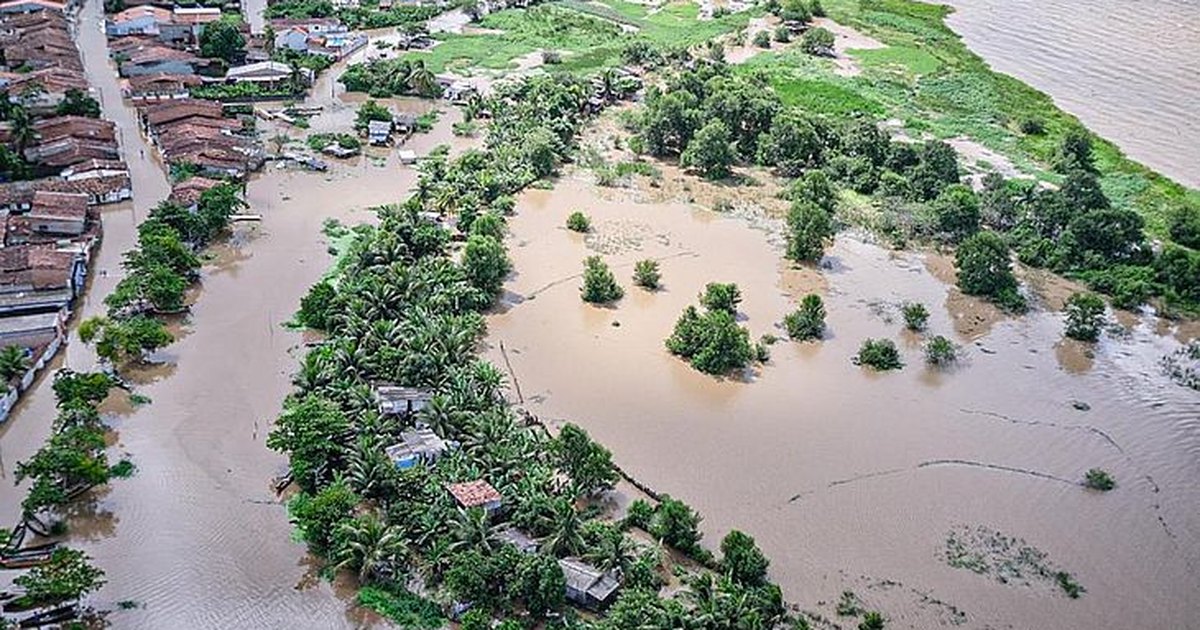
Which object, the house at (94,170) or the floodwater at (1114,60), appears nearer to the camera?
the house at (94,170)

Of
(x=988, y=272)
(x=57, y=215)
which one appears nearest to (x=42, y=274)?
(x=57, y=215)

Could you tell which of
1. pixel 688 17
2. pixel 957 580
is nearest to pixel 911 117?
pixel 688 17

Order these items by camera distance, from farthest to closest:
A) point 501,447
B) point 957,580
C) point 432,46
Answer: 1. point 432,46
2. point 501,447
3. point 957,580

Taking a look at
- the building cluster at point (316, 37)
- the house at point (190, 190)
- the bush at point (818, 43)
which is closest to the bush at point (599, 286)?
the house at point (190, 190)

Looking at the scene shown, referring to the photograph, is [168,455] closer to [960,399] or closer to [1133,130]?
[960,399]

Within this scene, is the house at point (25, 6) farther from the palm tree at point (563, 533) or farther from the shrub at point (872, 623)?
the shrub at point (872, 623)
